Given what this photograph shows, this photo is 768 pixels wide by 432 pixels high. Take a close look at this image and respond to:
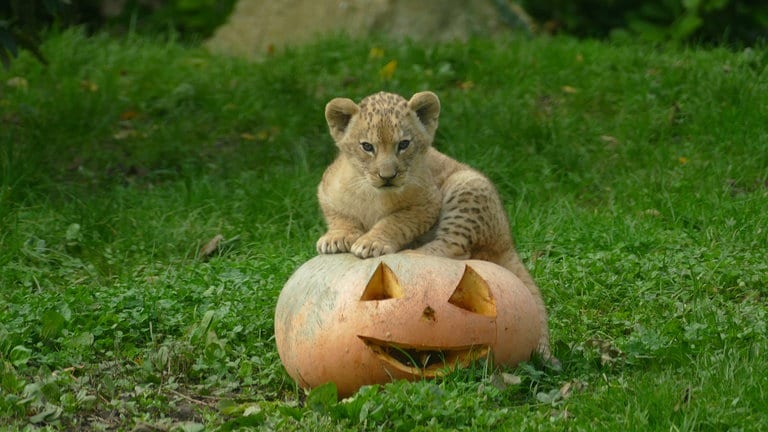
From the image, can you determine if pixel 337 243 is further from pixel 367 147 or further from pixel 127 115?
pixel 127 115

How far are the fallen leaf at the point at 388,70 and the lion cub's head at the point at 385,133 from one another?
16.0 feet

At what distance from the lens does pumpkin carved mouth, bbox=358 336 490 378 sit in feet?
19.5

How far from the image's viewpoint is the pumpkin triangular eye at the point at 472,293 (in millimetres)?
6117

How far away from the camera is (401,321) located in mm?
5844

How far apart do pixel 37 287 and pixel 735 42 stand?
363 inches

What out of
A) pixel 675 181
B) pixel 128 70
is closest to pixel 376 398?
pixel 675 181

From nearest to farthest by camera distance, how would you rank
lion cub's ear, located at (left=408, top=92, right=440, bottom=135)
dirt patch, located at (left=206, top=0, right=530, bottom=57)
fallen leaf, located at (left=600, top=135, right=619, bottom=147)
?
lion cub's ear, located at (left=408, top=92, right=440, bottom=135) → fallen leaf, located at (left=600, top=135, right=619, bottom=147) → dirt patch, located at (left=206, top=0, right=530, bottom=57)

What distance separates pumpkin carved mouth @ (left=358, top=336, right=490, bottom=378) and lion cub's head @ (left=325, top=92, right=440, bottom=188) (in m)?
1.32

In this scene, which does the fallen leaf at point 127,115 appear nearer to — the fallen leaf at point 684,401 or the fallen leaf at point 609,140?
the fallen leaf at point 609,140

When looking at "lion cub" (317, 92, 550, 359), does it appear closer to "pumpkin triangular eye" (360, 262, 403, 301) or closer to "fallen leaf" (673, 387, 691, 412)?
"pumpkin triangular eye" (360, 262, 403, 301)

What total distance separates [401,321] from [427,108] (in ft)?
6.76

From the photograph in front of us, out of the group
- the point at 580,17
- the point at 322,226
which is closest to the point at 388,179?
the point at 322,226

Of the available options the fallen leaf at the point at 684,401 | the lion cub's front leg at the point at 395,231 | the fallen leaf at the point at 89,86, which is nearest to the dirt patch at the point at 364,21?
the fallen leaf at the point at 89,86

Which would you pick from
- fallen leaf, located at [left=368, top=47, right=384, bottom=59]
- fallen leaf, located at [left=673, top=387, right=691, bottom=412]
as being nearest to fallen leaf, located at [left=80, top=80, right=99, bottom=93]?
fallen leaf, located at [left=368, top=47, right=384, bottom=59]
